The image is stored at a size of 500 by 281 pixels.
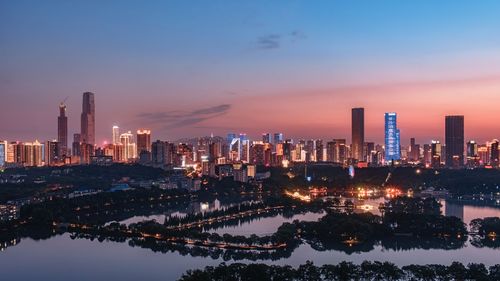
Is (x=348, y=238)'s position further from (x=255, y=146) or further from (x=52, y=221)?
(x=255, y=146)

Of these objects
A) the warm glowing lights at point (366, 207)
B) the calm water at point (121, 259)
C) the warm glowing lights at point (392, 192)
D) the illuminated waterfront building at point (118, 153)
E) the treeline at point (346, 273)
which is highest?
the illuminated waterfront building at point (118, 153)

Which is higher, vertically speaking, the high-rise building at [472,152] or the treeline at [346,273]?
the high-rise building at [472,152]

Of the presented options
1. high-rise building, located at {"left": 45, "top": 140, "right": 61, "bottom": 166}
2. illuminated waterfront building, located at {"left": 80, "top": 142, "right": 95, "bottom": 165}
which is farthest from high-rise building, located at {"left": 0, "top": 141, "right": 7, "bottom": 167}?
illuminated waterfront building, located at {"left": 80, "top": 142, "right": 95, "bottom": 165}

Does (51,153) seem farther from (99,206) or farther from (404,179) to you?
(404,179)

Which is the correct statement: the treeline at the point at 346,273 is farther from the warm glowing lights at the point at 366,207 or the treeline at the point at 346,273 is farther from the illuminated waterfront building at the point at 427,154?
the illuminated waterfront building at the point at 427,154

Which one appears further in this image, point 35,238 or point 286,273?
point 35,238

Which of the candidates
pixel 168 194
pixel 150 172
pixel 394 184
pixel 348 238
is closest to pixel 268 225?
pixel 348 238

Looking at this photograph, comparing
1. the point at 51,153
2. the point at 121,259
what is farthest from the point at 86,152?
the point at 121,259

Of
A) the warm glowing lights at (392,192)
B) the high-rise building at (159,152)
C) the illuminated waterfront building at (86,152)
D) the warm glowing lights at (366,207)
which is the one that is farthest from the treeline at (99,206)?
the illuminated waterfront building at (86,152)
